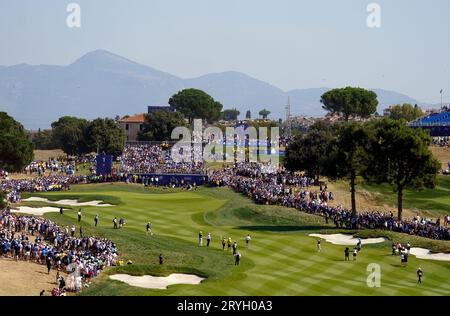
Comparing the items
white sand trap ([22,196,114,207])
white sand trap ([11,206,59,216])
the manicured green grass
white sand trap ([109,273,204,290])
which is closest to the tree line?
the manicured green grass

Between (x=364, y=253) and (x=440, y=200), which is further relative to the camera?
(x=440, y=200)

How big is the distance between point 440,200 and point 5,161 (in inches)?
2281

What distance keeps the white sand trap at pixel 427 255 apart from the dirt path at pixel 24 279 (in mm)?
29007

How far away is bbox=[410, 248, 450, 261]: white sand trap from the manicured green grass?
103 centimetres

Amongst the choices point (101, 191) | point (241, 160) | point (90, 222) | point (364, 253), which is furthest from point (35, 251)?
point (241, 160)

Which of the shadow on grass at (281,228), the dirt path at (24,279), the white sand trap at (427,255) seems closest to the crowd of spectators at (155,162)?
the shadow on grass at (281,228)

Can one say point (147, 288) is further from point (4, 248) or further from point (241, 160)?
point (241, 160)

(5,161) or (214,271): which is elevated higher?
(5,161)

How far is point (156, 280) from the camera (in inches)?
1919

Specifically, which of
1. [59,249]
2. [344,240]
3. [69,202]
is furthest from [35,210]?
[344,240]

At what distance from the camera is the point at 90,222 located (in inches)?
2771

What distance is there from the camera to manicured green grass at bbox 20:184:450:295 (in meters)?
45.8

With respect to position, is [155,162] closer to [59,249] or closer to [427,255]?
[59,249]

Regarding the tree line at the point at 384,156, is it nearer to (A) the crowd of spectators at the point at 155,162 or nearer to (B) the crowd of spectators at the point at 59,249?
(B) the crowd of spectators at the point at 59,249
